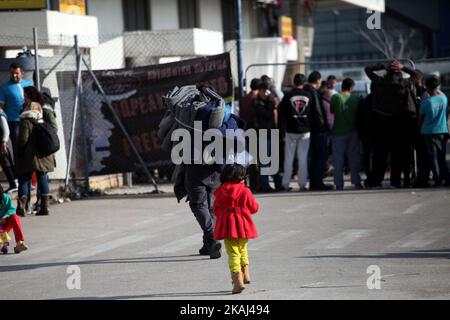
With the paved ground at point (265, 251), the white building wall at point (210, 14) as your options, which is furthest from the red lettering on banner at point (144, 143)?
the white building wall at point (210, 14)

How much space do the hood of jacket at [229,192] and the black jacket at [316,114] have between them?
7934 millimetres

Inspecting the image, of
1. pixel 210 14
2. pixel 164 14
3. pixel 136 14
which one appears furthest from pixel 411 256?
pixel 210 14

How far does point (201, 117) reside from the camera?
11617 mm

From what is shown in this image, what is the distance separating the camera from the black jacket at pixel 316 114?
701 inches

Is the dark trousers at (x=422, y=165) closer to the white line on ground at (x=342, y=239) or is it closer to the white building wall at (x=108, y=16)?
the white line on ground at (x=342, y=239)

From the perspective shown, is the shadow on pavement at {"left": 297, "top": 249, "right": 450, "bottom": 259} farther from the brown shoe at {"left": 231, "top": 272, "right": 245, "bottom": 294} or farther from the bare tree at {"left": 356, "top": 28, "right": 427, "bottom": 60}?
the bare tree at {"left": 356, "top": 28, "right": 427, "bottom": 60}

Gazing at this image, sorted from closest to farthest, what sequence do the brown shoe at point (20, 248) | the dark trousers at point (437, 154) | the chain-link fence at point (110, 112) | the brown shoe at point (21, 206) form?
the brown shoe at point (20, 248) < the brown shoe at point (21, 206) < the dark trousers at point (437, 154) < the chain-link fence at point (110, 112)

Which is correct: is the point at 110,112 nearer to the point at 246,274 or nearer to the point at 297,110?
the point at 297,110

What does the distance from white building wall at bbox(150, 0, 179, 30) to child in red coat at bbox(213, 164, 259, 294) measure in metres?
20.5

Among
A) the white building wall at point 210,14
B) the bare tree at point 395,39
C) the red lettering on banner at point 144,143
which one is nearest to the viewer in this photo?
the red lettering on banner at point 144,143

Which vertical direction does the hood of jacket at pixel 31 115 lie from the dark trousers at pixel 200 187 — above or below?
above

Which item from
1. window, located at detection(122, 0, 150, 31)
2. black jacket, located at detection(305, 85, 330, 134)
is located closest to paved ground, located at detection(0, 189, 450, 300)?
black jacket, located at detection(305, 85, 330, 134)

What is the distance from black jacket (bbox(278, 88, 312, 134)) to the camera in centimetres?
1775

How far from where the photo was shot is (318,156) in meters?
18.1
